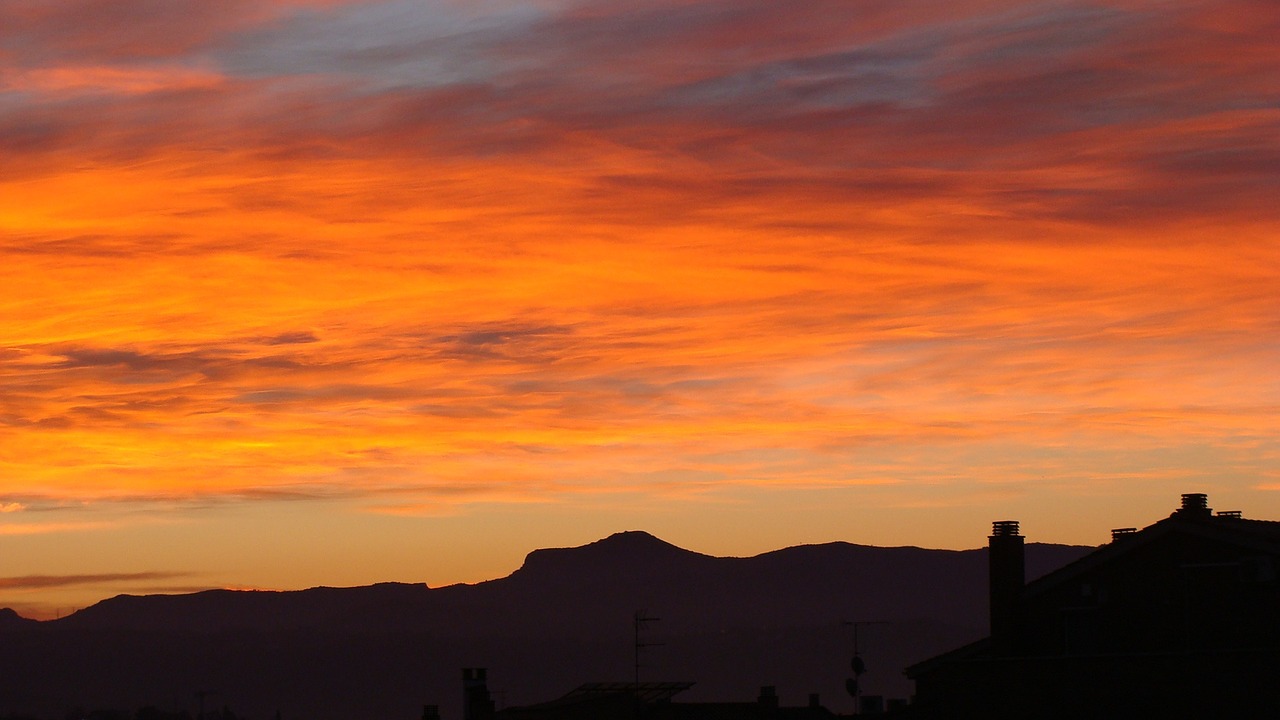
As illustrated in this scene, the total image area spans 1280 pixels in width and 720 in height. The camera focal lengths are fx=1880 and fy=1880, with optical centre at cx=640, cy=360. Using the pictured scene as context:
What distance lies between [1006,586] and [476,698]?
36846mm

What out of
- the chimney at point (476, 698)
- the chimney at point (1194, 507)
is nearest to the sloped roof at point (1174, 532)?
the chimney at point (1194, 507)

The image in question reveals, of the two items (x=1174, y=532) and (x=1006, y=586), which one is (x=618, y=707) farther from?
(x=1174, y=532)

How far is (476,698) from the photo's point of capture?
10731cm

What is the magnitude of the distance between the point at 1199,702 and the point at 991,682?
917 centimetres

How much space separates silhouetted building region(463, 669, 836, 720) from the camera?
104625mm

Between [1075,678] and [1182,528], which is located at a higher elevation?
[1182,528]

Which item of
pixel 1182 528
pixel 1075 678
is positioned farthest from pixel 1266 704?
pixel 1182 528

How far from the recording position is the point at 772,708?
112m

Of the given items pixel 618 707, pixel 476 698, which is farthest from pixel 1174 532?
pixel 476 698

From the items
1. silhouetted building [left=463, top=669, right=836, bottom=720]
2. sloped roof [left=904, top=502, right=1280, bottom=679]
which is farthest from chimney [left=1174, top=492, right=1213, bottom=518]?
silhouetted building [left=463, top=669, right=836, bottom=720]

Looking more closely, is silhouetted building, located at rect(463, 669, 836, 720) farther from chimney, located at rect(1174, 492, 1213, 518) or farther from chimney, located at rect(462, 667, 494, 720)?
chimney, located at rect(1174, 492, 1213, 518)

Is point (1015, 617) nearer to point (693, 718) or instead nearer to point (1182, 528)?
point (1182, 528)

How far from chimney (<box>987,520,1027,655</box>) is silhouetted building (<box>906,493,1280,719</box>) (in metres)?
0.04

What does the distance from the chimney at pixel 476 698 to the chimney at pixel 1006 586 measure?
33.5 meters
